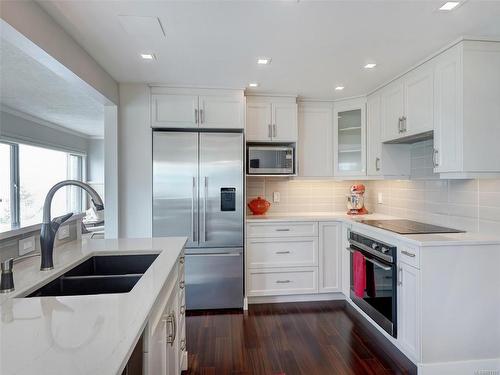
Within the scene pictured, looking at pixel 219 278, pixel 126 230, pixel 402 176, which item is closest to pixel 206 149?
pixel 126 230

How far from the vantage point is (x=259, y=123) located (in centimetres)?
321

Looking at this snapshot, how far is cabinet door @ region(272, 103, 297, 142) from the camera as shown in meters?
3.23

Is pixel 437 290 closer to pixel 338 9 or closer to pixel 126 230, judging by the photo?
pixel 338 9

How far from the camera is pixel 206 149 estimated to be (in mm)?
2945

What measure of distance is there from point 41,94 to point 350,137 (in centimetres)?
397

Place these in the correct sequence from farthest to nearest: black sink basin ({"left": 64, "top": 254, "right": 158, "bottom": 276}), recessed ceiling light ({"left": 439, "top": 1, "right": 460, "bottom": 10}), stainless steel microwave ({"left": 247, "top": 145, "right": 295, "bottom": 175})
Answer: stainless steel microwave ({"left": 247, "top": 145, "right": 295, "bottom": 175}), black sink basin ({"left": 64, "top": 254, "right": 158, "bottom": 276}), recessed ceiling light ({"left": 439, "top": 1, "right": 460, "bottom": 10})

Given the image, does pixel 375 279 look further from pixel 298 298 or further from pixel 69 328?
pixel 69 328

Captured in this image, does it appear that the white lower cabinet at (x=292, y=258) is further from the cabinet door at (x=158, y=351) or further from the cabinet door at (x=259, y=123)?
the cabinet door at (x=158, y=351)

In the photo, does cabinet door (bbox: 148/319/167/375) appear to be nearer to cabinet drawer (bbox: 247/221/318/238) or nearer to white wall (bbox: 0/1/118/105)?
white wall (bbox: 0/1/118/105)

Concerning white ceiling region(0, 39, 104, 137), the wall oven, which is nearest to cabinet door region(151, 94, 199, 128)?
white ceiling region(0, 39, 104, 137)

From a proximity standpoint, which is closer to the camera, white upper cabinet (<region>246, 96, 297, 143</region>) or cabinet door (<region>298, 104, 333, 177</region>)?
A: white upper cabinet (<region>246, 96, 297, 143</region>)

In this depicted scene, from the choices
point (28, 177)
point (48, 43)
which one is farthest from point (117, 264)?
point (28, 177)

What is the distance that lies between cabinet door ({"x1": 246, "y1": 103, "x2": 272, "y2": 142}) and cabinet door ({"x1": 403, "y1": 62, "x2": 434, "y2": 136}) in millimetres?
1399

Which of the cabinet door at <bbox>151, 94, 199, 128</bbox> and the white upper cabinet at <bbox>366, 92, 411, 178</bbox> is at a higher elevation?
the cabinet door at <bbox>151, 94, 199, 128</bbox>
